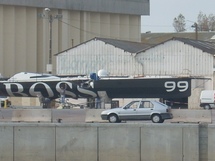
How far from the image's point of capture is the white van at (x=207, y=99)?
56.7m

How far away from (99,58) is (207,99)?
47.2ft

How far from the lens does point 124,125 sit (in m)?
27.2

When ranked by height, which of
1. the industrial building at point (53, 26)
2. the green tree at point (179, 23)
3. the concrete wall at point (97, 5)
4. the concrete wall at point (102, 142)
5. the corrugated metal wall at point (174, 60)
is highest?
the green tree at point (179, 23)

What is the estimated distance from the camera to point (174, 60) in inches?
2532

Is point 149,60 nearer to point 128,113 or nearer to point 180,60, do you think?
point 180,60

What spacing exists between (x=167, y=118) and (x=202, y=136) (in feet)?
27.8

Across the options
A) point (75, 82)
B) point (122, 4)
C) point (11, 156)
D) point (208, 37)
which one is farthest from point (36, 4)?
point (11, 156)

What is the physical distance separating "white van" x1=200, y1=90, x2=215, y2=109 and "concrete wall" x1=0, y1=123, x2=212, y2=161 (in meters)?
30.1

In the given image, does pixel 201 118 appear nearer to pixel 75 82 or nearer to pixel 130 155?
pixel 130 155

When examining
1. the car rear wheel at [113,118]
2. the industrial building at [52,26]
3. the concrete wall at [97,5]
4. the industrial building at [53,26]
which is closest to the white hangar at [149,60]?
the industrial building at [52,26]

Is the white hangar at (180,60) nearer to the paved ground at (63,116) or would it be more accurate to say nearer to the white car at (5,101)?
the white car at (5,101)

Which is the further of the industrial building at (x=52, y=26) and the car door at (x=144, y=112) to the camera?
the industrial building at (x=52, y=26)

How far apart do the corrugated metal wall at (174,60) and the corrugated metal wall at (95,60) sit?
1431 mm

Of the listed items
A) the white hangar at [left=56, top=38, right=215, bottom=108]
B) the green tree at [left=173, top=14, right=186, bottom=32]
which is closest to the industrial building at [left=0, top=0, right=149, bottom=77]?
the white hangar at [left=56, top=38, right=215, bottom=108]
